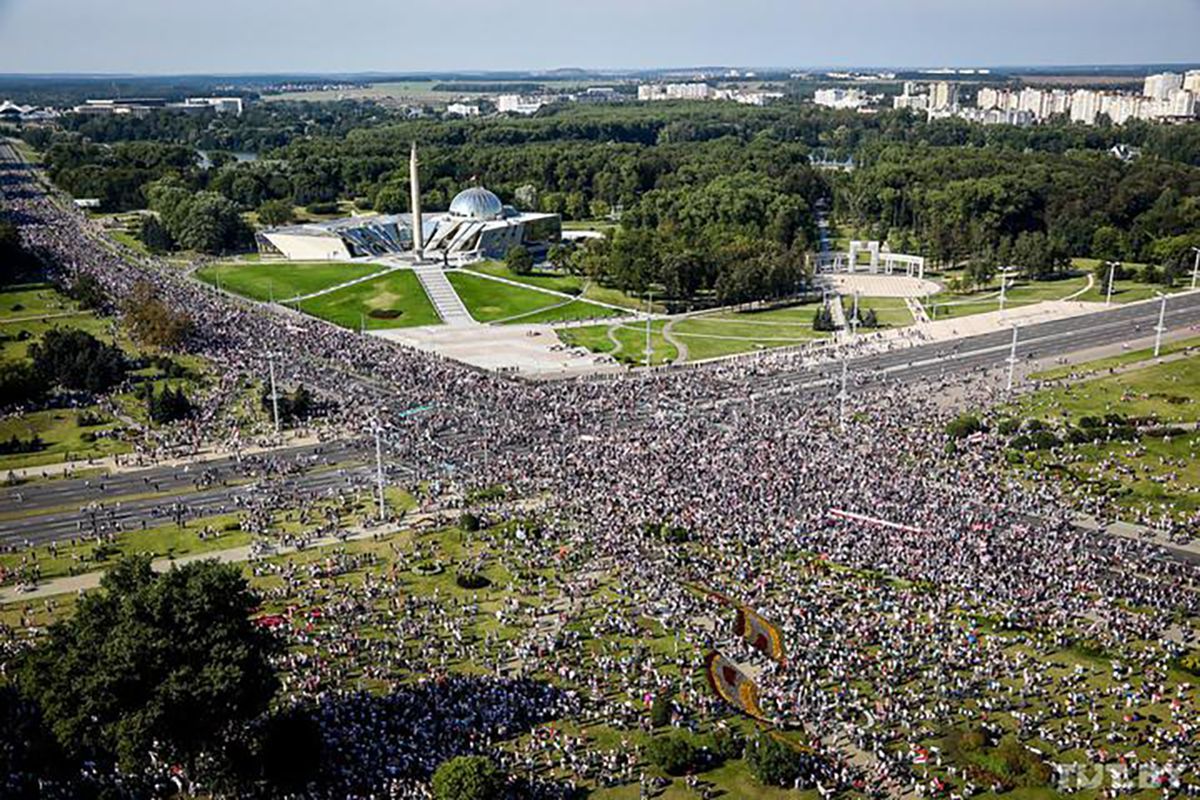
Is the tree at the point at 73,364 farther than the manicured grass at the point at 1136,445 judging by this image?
Yes

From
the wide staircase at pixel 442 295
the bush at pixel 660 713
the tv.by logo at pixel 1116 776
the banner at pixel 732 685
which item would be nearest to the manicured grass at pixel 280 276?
the wide staircase at pixel 442 295

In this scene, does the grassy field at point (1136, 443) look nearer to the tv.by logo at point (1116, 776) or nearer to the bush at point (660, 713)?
the tv.by logo at point (1116, 776)

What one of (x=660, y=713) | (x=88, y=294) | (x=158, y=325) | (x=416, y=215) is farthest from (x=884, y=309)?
(x=88, y=294)

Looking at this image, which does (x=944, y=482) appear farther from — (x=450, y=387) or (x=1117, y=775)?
(x=450, y=387)

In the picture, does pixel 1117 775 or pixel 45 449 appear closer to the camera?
pixel 1117 775

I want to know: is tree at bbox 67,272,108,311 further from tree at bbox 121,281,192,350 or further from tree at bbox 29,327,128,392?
tree at bbox 29,327,128,392

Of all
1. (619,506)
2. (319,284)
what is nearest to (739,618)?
(619,506)

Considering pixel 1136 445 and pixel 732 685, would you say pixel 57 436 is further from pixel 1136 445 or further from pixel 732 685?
pixel 1136 445
